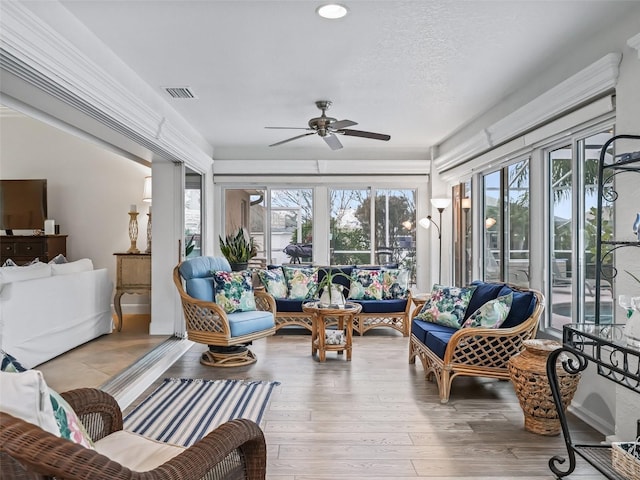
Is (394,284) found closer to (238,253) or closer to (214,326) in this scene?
(238,253)

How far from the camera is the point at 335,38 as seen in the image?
2.90 m

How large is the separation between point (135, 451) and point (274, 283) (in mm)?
4079

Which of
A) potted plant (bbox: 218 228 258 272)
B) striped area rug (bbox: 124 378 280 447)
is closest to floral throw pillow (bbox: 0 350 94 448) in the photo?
striped area rug (bbox: 124 378 280 447)

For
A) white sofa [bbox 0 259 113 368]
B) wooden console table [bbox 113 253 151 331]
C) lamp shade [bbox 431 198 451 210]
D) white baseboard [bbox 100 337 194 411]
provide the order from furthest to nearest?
lamp shade [bbox 431 198 451 210] → wooden console table [bbox 113 253 151 331] → white sofa [bbox 0 259 113 368] → white baseboard [bbox 100 337 194 411]

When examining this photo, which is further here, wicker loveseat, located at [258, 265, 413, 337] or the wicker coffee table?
wicker loveseat, located at [258, 265, 413, 337]

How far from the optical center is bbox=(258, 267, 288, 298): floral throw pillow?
5.63 metres

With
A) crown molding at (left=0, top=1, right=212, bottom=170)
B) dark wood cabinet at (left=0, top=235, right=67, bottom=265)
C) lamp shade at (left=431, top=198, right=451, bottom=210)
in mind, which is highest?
crown molding at (left=0, top=1, right=212, bottom=170)

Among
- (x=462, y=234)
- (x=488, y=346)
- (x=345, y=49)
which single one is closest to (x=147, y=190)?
(x=345, y=49)

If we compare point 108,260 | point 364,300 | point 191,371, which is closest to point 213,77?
point 191,371

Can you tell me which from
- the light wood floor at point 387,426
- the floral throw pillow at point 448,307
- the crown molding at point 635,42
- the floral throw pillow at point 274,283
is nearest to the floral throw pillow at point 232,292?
the light wood floor at point 387,426

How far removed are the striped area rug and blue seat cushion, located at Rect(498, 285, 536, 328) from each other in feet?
6.43

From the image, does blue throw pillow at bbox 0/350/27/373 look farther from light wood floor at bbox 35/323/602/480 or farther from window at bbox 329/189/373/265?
window at bbox 329/189/373/265

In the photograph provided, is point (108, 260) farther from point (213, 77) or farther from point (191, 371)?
point (213, 77)

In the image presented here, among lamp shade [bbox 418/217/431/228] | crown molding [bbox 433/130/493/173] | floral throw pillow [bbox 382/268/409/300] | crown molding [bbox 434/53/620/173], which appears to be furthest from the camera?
lamp shade [bbox 418/217/431/228]
